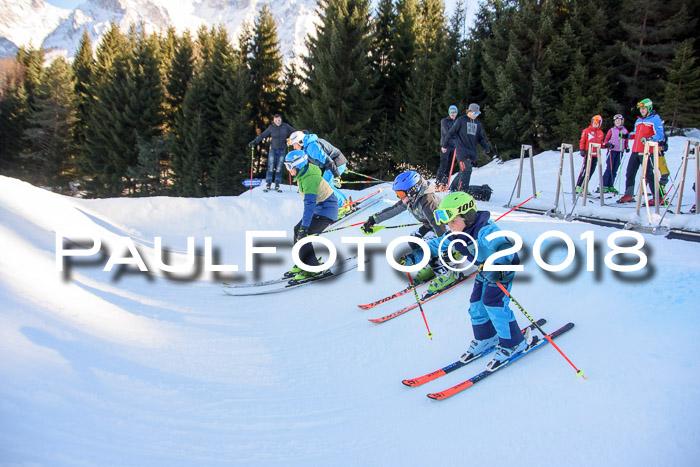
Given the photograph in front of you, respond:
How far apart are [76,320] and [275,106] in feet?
88.0

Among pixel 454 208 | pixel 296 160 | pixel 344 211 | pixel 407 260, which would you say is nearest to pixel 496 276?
pixel 454 208

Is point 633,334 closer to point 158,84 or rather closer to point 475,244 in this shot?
point 475,244

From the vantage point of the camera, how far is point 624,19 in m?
17.7

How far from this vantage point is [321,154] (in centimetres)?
852

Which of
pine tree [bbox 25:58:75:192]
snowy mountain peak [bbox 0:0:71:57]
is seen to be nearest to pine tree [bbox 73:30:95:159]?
pine tree [bbox 25:58:75:192]

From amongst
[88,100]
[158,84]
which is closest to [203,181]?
[158,84]

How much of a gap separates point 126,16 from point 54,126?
16014 centimetres

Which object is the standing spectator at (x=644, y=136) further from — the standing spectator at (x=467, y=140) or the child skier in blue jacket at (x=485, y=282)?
the child skier in blue jacket at (x=485, y=282)

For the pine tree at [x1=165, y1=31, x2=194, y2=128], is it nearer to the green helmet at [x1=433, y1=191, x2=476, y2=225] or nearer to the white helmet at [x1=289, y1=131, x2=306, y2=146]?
the white helmet at [x1=289, y1=131, x2=306, y2=146]

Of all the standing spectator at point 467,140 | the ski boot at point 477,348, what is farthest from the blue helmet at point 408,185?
the standing spectator at point 467,140

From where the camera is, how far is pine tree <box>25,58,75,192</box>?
34062mm

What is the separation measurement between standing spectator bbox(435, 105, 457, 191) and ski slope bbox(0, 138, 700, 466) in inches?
143

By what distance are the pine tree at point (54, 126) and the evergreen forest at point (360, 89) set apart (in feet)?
0.36

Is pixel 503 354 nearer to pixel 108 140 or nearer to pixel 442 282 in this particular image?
pixel 442 282
